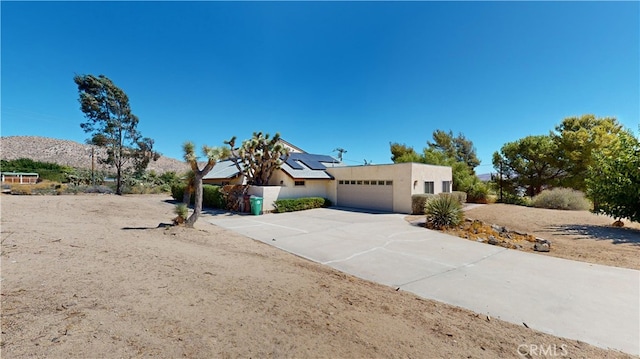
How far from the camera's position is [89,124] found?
3175 cm

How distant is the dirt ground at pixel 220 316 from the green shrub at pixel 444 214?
294 inches

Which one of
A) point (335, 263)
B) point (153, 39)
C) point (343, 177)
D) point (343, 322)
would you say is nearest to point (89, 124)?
point (153, 39)

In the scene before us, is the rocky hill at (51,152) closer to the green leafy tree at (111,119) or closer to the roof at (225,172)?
the green leafy tree at (111,119)

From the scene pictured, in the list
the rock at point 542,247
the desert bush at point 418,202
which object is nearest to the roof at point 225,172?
the desert bush at point 418,202

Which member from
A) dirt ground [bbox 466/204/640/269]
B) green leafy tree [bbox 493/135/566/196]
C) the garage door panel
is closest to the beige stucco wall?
the garage door panel

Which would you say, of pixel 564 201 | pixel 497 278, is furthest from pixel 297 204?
pixel 564 201

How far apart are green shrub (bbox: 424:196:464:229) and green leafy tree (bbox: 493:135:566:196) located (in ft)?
65.0

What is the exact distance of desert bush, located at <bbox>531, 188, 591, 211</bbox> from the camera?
16906 millimetres

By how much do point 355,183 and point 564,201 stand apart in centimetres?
1391

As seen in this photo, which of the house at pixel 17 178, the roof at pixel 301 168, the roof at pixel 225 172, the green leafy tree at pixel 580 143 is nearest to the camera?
the roof at pixel 301 168

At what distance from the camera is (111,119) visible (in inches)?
1291

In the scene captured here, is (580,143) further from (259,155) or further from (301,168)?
(259,155)

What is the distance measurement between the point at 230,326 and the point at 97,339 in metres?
1.31

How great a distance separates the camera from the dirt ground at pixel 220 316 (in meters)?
2.72
